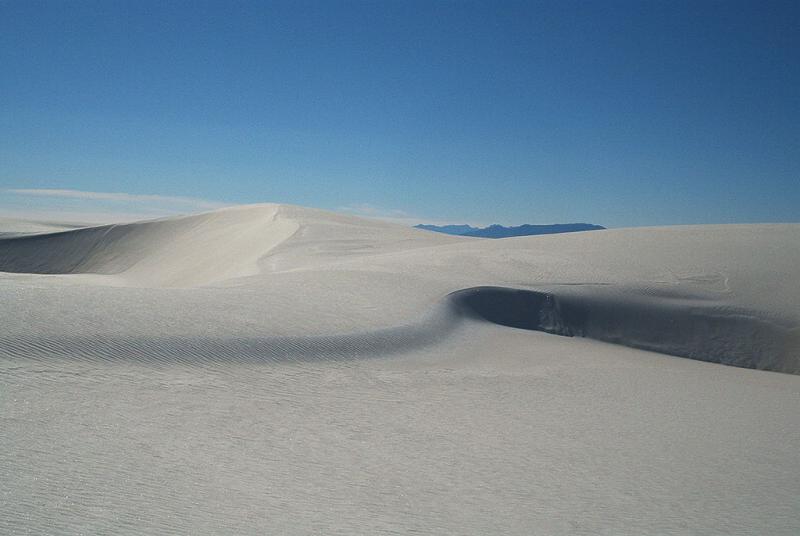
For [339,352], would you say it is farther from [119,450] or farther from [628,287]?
[628,287]

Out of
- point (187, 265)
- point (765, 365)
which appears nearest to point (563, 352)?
point (765, 365)

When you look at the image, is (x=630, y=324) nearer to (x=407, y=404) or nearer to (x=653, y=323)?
(x=653, y=323)

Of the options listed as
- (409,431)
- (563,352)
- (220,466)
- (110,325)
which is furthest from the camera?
(563,352)

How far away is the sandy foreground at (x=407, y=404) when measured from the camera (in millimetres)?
4074

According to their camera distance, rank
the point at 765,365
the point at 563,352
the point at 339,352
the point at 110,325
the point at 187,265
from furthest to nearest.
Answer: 1. the point at 187,265
2. the point at 765,365
3. the point at 563,352
4. the point at 339,352
5. the point at 110,325

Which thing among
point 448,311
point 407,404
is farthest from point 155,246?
point 407,404

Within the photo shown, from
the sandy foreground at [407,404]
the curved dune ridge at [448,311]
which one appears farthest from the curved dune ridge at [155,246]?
the sandy foreground at [407,404]

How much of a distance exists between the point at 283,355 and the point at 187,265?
1836cm

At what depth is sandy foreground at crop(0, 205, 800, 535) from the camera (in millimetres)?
4074

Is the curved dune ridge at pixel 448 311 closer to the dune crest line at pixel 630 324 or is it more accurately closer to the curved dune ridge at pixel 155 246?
the dune crest line at pixel 630 324

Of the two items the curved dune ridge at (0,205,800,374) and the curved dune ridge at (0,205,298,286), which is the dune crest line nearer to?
the curved dune ridge at (0,205,800,374)

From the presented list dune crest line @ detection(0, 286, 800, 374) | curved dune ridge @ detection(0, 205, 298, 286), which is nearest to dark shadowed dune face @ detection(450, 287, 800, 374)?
dune crest line @ detection(0, 286, 800, 374)

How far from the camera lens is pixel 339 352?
8250mm

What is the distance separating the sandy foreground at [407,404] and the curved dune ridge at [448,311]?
57 mm
